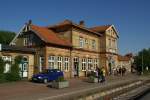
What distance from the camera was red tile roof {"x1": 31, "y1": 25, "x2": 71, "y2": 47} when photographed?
44.1 meters

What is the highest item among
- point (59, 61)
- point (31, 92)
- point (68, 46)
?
point (68, 46)

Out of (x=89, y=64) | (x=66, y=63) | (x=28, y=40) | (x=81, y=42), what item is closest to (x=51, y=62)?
(x=66, y=63)

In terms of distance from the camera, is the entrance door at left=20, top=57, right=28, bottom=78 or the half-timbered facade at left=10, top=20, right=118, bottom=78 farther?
the half-timbered facade at left=10, top=20, right=118, bottom=78

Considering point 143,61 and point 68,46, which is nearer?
point 68,46

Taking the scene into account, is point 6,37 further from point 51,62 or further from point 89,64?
point 51,62

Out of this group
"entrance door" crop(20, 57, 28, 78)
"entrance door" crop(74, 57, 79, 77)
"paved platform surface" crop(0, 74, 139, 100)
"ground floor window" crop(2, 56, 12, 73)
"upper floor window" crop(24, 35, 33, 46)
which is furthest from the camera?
"entrance door" crop(74, 57, 79, 77)

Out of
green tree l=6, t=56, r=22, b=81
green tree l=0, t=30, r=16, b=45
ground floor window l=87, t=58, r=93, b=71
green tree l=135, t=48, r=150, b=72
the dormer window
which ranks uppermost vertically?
green tree l=0, t=30, r=16, b=45

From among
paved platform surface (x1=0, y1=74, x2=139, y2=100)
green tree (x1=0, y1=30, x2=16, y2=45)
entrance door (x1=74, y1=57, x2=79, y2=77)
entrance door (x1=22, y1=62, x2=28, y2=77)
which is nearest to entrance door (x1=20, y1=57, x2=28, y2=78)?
entrance door (x1=22, y1=62, x2=28, y2=77)

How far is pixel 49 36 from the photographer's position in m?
46.7

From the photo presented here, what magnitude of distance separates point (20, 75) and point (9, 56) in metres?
2.71

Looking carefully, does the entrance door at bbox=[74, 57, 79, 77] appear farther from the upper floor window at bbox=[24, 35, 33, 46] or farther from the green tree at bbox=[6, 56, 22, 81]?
the green tree at bbox=[6, 56, 22, 81]

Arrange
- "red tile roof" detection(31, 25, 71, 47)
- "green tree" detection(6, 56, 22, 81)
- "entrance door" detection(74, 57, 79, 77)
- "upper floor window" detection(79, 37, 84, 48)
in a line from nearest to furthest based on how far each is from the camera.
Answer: "green tree" detection(6, 56, 22, 81) → "red tile roof" detection(31, 25, 71, 47) → "entrance door" detection(74, 57, 79, 77) → "upper floor window" detection(79, 37, 84, 48)

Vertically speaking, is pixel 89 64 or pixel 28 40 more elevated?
pixel 28 40

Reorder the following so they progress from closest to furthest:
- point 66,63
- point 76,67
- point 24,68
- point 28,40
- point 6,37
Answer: point 24,68
point 28,40
point 66,63
point 76,67
point 6,37
